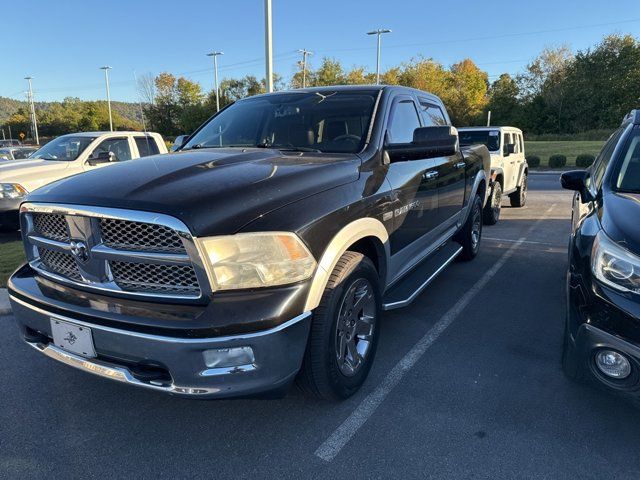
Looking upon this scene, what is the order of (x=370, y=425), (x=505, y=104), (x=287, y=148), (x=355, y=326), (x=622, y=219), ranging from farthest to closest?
(x=505, y=104), (x=287, y=148), (x=355, y=326), (x=370, y=425), (x=622, y=219)

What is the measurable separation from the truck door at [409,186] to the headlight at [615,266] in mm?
1287

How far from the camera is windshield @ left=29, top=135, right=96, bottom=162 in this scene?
898cm

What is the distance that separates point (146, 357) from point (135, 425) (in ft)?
2.72

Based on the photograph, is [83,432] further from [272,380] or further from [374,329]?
[374,329]

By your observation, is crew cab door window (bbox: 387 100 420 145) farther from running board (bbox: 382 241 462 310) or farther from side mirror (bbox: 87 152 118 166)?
side mirror (bbox: 87 152 118 166)

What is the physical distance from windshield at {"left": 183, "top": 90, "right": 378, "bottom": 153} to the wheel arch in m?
0.67

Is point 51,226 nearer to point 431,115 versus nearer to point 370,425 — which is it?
point 370,425

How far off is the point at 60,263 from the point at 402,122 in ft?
8.86

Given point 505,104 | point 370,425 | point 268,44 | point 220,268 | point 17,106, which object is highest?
point 17,106

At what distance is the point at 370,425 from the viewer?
8.79 feet

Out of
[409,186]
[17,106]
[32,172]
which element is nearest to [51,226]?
[409,186]

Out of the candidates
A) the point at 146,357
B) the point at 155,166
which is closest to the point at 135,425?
the point at 146,357

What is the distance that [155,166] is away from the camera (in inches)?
110

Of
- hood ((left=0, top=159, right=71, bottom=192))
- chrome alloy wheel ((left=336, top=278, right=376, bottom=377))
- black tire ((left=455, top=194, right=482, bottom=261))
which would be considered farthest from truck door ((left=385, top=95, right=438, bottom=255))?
hood ((left=0, top=159, right=71, bottom=192))
